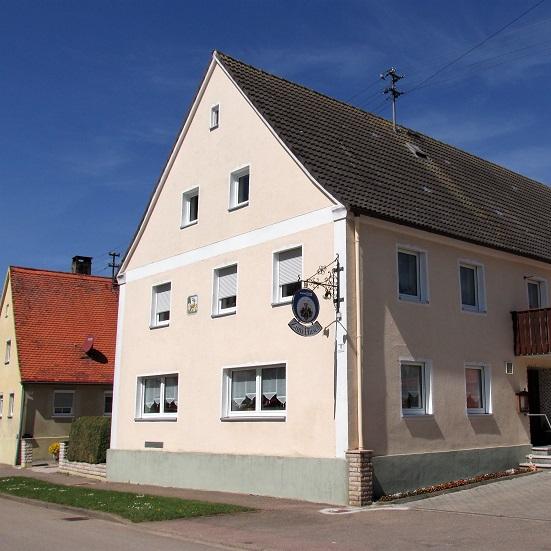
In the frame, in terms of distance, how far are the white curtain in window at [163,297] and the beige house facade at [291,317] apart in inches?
2.4

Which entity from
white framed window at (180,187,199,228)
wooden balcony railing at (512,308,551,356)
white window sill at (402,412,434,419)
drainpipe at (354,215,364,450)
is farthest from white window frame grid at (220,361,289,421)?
wooden balcony railing at (512,308,551,356)

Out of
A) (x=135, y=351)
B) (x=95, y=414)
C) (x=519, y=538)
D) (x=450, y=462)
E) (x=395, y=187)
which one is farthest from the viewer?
(x=95, y=414)

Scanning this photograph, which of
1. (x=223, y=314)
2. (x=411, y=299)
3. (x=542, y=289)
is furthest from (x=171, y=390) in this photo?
(x=542, y=289)

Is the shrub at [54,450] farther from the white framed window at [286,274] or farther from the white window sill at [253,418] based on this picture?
the white framed window at [286,274]

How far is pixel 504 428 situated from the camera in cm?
1797

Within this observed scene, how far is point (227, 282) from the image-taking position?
18781mm

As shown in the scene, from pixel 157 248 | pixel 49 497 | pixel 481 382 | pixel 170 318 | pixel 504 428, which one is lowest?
pixel 49 497

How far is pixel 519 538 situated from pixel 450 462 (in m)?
6.25

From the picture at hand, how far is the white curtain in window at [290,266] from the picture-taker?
656 inches

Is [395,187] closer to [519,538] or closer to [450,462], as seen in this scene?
[450,462]

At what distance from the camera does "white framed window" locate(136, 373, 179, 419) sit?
2009cm

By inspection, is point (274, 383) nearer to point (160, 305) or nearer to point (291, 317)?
point (291, 317)

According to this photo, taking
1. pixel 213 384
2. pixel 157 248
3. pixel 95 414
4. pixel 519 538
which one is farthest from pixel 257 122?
pixel 95 414

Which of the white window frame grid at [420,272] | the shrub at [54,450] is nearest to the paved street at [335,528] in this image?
the white window frame grid at [420,272]
